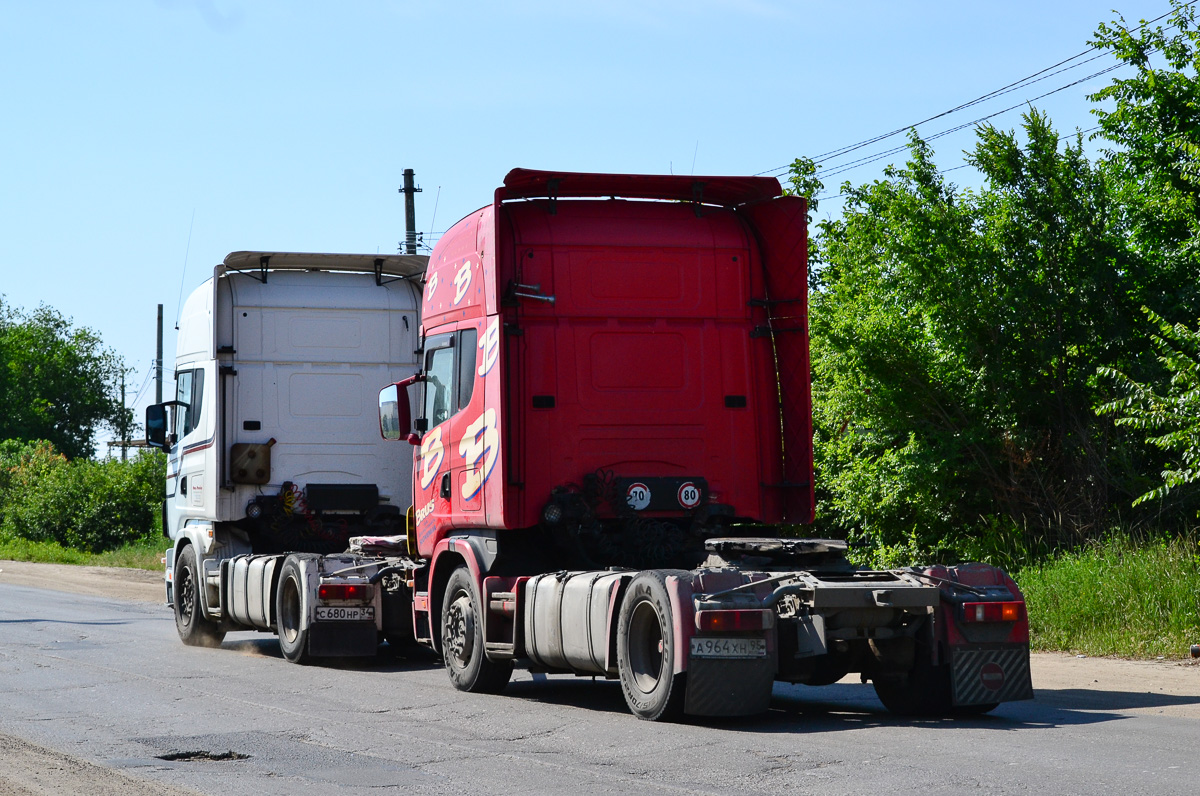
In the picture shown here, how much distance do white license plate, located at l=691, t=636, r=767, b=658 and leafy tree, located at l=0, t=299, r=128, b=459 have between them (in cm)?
8728

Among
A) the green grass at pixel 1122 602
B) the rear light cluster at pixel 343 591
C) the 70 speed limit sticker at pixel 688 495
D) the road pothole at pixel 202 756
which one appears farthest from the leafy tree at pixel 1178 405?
the road pothole at pixel 202 756

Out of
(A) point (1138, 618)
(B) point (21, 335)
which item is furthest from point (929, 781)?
(B) point (21, 335)

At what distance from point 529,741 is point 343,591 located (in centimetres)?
492

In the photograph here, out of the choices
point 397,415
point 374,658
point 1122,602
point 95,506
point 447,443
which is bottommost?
point 374,658

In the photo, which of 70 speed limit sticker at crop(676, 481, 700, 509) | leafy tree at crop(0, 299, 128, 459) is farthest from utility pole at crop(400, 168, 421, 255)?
leafy tree at crop(0, 299, 128, 459)

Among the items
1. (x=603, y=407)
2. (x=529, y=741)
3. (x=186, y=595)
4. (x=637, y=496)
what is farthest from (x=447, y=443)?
(x=186, y=595)

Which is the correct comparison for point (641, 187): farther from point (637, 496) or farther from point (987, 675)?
point (987, 675)

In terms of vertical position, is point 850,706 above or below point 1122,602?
below

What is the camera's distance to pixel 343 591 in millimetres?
12867

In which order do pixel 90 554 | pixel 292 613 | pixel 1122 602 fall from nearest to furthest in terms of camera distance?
1. pixel 292 613
2. pixel 1122 602
3. pixel 90 554

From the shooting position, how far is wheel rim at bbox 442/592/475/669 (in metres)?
10.7

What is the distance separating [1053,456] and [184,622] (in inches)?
397

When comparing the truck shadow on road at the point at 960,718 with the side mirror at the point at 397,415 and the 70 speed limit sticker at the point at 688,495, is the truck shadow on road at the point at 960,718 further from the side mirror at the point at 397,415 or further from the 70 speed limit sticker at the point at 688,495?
the side mirror at the point at 397,415

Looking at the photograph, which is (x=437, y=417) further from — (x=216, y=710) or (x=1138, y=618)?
(x=1138, y=618)
